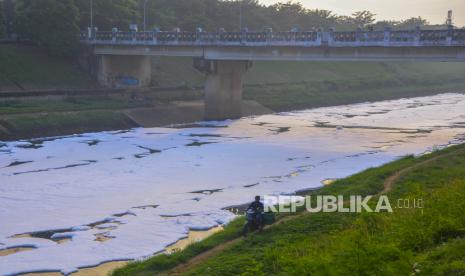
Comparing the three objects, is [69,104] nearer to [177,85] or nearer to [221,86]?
[221,86]

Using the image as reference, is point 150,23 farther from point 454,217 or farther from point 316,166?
point 454,217

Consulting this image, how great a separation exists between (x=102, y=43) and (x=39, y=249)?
40.7m

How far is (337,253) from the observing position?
470 inches

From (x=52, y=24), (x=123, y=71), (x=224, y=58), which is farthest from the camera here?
(x=123, y=71)

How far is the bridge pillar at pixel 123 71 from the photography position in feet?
190

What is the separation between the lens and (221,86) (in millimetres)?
51094

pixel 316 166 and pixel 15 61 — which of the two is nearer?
pixel 316 166

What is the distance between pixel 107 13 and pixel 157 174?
38.3 meters

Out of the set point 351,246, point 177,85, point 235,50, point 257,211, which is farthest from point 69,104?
point 351,246

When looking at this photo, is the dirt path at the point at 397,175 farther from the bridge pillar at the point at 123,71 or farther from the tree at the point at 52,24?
the tree at the point at 52,24

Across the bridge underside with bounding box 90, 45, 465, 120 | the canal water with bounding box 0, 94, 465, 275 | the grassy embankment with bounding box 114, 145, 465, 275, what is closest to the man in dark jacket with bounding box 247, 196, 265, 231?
the grassy embankment with bounding box 114, 145, 465, 275

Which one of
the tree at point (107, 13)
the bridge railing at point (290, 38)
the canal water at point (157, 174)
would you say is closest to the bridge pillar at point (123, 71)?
the bridge railing at point (290, 38)

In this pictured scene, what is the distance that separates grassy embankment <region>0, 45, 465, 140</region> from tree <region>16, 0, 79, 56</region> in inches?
57.4

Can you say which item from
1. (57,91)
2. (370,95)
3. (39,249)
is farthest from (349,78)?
(39,249)
